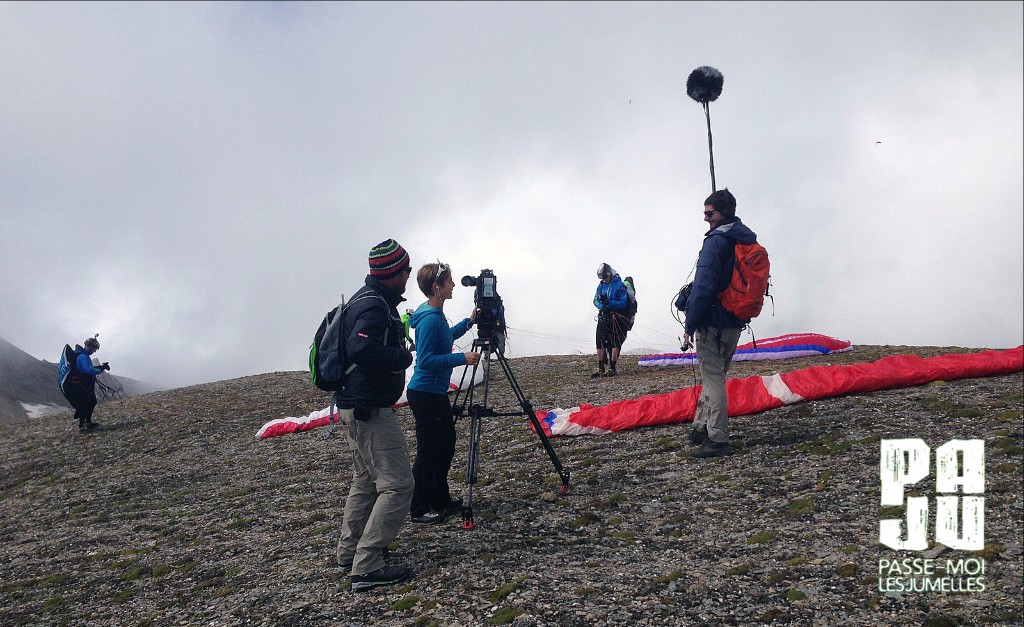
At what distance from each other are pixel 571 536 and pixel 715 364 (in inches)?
117

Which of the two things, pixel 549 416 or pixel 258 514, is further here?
pixel 549 416

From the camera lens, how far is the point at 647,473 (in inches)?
309

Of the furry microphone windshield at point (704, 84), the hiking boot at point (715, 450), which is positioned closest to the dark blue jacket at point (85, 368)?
the hiking boot at point (715, 450)

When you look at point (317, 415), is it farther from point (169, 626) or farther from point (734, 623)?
point (734, 623)

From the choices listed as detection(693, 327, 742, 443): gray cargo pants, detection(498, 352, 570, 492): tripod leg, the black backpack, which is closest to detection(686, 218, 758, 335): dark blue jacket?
detection(693, 327, 742, 443): gray cargo pants

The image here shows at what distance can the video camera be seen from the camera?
22.5ft

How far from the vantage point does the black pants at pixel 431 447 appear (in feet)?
22.3

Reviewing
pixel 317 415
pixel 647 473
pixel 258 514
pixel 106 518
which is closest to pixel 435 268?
pixel 647 473

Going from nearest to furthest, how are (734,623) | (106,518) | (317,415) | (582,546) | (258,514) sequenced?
(734,623) < (582,546) < (258,514) < (106,518) < (317,415)

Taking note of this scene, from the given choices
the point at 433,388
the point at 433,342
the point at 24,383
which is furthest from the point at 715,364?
the point at 24,383

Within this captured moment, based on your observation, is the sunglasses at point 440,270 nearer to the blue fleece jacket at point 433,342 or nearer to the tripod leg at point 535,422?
the blue fleece jacket at point 433,342

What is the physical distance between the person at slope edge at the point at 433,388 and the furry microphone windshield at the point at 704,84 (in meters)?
8.50

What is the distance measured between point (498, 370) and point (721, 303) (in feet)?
47.0

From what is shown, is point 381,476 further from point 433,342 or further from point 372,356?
point 433,342
